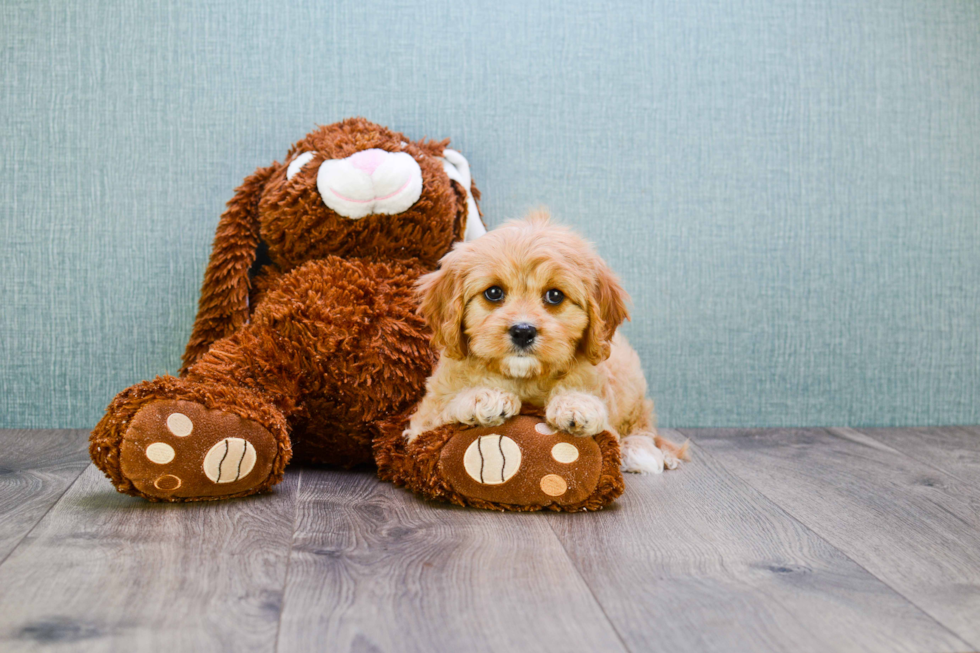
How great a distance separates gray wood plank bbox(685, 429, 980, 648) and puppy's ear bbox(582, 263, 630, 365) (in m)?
0.49

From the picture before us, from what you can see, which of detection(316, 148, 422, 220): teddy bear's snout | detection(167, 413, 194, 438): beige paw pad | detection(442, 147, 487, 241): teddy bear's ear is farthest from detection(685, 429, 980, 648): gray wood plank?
detection(167, 413, 194, 438): beige paw pad

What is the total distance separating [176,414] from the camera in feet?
4.83

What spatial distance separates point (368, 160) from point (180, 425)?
71cm

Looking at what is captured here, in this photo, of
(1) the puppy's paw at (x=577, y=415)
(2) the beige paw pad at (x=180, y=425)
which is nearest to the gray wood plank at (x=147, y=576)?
(2) the beige paw pad at (x=180, y=425)

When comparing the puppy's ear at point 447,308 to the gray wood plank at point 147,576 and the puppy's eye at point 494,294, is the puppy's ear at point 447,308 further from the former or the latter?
the gray wood plank at point 147,576

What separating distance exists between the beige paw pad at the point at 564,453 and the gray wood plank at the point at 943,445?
Result: 0.97 metres

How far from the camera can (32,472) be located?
1.76 metres

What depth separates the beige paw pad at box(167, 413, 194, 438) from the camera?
4.80 feet

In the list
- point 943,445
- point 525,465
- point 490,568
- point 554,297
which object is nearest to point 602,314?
point 554,297

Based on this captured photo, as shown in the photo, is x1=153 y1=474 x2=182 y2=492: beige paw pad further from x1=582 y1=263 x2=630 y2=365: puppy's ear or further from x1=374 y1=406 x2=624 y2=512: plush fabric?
x1=582 y1=263 x2=630 y2=365: puppy's ear

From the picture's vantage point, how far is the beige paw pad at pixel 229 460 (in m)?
1.48

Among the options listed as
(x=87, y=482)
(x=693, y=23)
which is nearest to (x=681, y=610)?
(x=87, y=482)

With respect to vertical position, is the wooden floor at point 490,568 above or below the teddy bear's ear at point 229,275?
below

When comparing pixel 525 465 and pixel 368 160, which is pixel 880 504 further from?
pixel 368 160
